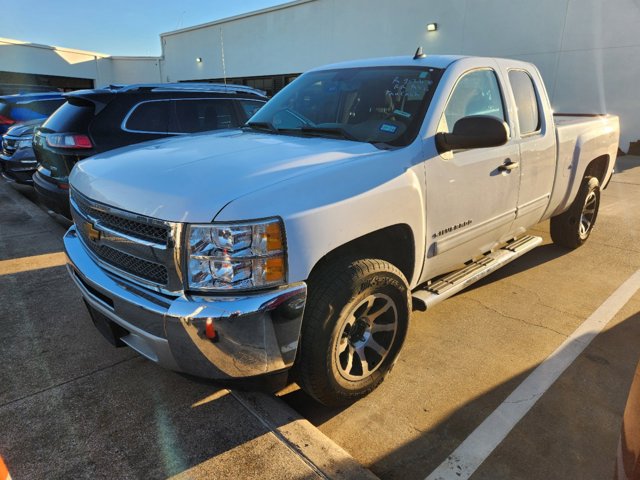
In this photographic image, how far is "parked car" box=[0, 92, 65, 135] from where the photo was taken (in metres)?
8.87

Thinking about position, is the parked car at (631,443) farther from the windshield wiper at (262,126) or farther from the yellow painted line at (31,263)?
the yellow painted line at (31,263)

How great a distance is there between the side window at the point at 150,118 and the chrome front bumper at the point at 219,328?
3665 mm

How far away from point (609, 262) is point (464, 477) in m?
3.90

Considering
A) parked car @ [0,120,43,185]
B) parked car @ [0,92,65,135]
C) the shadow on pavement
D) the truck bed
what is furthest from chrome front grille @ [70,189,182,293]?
parked car @ [0,92,65,135]

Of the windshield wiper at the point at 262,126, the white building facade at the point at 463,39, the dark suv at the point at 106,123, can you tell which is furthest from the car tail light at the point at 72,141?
the windshield wiper at the point at 262,126

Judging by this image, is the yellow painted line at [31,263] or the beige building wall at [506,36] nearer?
the yellow painted line at [31,263]

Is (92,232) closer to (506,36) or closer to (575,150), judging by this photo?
(575,150)

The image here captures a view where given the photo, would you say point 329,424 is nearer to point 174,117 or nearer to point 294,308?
point 294,308

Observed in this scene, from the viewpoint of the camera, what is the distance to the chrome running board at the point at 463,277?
3.00 meters

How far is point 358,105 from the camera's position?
3.25m

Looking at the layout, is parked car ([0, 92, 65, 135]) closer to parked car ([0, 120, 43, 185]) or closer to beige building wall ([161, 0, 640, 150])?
parked car ([0, 120, 43, 185])

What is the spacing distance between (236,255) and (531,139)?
9.64 ft

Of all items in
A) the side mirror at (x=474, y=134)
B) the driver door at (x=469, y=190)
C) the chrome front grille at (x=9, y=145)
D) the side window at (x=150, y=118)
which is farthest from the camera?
the chrome front grille at (x=9, y=145)

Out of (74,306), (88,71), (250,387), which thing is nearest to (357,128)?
(250,387)
